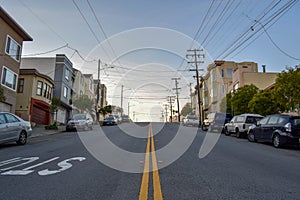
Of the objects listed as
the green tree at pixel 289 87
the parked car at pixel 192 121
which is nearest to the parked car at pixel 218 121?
the green tree at pixel 289 87

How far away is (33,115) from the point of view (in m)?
31.9

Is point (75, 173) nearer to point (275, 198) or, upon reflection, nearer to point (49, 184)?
point (49, 184)

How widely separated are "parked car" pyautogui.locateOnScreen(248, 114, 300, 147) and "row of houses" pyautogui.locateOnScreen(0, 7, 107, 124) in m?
19.8

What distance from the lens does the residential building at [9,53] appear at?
2279 centimetres

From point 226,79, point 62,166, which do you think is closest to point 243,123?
point 62,166

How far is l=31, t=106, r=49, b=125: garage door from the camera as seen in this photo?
105 ft

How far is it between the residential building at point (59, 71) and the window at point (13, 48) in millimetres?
14077

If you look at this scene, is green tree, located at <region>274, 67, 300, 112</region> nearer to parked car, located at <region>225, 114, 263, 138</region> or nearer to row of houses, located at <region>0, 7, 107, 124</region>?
parked car, located at <region>225, 114, 263, 138</region>

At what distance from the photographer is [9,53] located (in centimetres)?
2419

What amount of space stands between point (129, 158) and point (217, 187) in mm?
3781

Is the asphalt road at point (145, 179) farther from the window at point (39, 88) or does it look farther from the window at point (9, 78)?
the window at point (39, 88)

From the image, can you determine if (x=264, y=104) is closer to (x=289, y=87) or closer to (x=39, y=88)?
(x=289, y=87)

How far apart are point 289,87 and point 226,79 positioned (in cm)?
3553

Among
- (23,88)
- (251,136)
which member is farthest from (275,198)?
(23,88)
